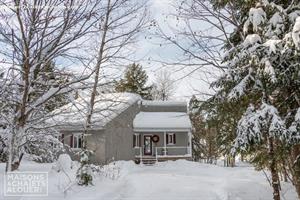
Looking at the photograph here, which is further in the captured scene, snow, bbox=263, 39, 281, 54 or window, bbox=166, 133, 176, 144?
window, bbox=166, 133, 176, 144

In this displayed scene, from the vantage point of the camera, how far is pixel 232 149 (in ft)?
25.7

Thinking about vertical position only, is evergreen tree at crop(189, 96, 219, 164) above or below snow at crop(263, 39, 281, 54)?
below

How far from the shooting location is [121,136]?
84.7 feet

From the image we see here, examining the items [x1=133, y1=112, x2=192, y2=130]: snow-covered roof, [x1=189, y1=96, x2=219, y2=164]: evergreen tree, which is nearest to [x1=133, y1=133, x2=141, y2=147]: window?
[x1=133, y1=112, x2=192, y2=130]: snow-covered roof

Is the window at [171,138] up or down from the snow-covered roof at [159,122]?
down

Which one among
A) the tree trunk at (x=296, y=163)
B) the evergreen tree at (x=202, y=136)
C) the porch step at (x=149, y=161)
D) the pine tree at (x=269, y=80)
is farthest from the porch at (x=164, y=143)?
the pine tree at (x=269, y=80)

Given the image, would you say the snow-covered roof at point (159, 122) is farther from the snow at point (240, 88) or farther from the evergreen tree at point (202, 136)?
the snow at point (240, 88)

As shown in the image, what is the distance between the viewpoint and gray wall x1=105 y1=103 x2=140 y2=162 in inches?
952

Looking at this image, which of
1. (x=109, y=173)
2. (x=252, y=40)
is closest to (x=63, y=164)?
(x=109, y=173)

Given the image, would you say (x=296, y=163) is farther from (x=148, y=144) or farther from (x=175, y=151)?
(x=148, y=144)

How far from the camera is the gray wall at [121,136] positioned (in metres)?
24.2

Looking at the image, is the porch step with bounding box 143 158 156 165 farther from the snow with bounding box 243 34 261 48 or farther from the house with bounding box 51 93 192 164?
the snow with bounding box 243 34 261 48

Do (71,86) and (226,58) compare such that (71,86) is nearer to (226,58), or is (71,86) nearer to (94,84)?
(94,84)


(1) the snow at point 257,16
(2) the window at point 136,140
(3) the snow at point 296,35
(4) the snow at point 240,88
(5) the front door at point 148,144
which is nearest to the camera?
(3) the snow at point 296,35
